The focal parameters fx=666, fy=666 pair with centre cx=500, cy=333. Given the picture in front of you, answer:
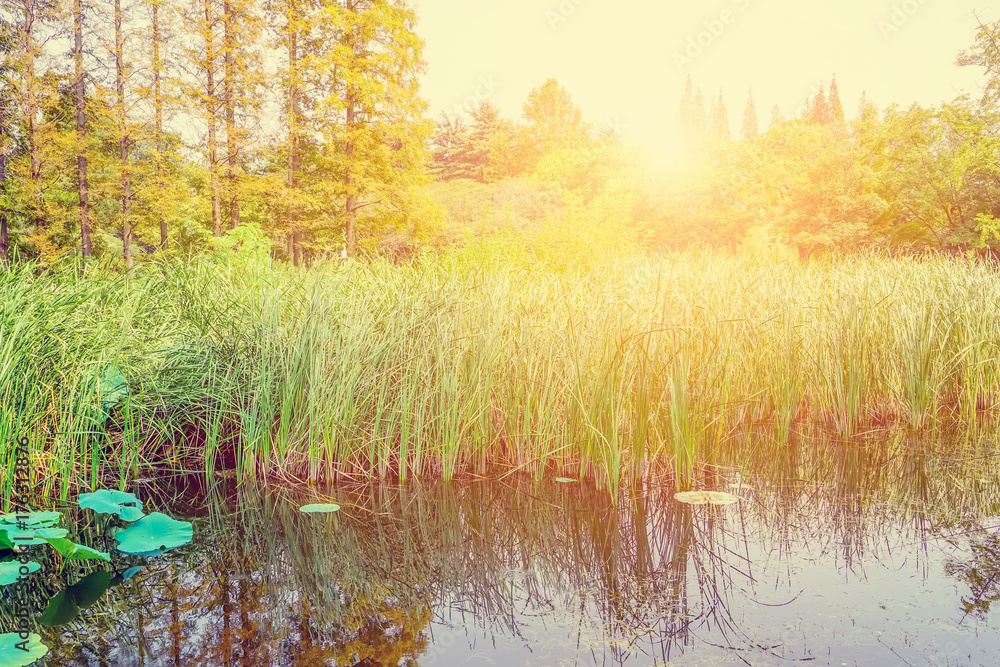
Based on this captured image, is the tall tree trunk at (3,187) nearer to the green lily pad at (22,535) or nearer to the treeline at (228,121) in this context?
the treeline at (228,121)

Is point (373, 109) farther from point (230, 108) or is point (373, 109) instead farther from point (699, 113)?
point (699, 113)

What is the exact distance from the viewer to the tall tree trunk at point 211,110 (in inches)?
635

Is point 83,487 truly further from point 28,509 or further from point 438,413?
point 438,413

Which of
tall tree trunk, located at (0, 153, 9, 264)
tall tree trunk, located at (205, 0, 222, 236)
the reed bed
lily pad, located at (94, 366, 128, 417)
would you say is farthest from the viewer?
tall tree trunk, located at (205, 0, 222, 236)

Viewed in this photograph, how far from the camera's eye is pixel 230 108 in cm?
1673

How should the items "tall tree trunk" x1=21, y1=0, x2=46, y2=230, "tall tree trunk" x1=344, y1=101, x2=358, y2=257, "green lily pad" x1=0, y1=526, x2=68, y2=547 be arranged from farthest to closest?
"tall tree trunk" x1=344, y1=101, x2=358, y2=257, "tall tree trunk" x1=21, y1=0, x2=46, y2=230, "green lily pad" x1=0, y1=526, x2=68, y2=547

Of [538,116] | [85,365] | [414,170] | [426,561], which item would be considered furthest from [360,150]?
[538,116]

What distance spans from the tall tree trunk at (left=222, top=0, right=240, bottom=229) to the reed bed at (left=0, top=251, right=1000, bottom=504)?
12.4m

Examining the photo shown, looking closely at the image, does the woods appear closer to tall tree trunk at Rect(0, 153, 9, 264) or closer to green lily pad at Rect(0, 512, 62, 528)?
tall tree trunk at Rect(0, 153, 9, 264)

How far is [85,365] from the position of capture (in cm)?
389

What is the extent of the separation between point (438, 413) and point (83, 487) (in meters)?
2.09

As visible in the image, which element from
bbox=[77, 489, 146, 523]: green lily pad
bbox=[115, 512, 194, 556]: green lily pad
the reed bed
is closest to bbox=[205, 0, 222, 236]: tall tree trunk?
the reed bed

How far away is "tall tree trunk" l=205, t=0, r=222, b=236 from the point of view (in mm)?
16125

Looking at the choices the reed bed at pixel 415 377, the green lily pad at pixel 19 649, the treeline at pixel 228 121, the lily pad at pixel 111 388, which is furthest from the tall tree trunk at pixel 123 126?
the green lily pad at pixel 19 649
